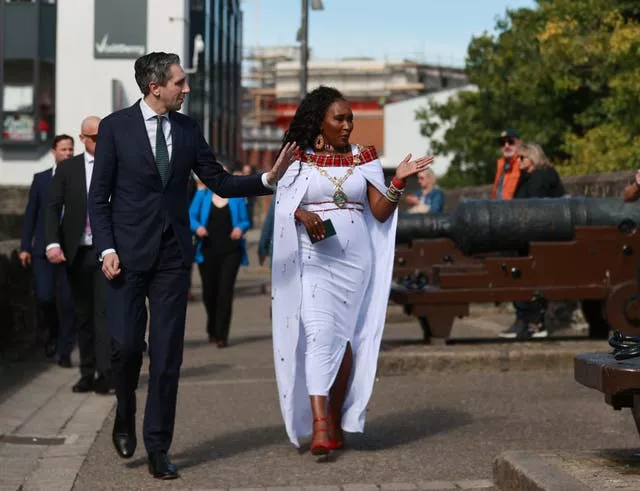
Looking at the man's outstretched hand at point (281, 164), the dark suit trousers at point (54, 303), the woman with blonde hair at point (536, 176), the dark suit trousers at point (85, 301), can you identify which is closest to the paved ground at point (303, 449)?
the dark suit trousers at point (85, 301)

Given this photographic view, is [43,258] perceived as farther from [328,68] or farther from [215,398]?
[328,68]

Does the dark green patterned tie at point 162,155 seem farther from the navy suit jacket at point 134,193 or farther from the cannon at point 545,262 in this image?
the cannon at point 545,262

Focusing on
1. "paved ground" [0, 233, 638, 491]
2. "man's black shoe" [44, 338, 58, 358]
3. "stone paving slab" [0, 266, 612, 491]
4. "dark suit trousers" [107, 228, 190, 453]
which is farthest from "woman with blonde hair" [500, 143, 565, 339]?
"dark suit trousers" [107, 228, 190, 453]

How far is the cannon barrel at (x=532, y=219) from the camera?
13.7 metres

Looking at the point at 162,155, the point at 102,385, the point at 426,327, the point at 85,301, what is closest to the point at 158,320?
the point at 162,155

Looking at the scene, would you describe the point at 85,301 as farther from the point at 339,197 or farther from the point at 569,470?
the point at 569,470

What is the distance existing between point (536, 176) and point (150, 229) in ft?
24.5

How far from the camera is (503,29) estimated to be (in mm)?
42406

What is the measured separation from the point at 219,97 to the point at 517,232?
2103 inches

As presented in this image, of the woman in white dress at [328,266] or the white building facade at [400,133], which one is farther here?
the white building facade at [400,133]

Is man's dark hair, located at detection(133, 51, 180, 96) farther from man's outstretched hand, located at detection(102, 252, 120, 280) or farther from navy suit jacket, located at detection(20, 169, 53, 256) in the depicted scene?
navy suit jacket, located at detection(20, 169, 53, 256)

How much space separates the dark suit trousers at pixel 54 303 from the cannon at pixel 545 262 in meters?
2.52

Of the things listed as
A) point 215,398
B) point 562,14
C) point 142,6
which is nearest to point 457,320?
point 215,398

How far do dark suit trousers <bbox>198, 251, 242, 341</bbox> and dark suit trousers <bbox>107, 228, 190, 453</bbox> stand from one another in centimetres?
836
